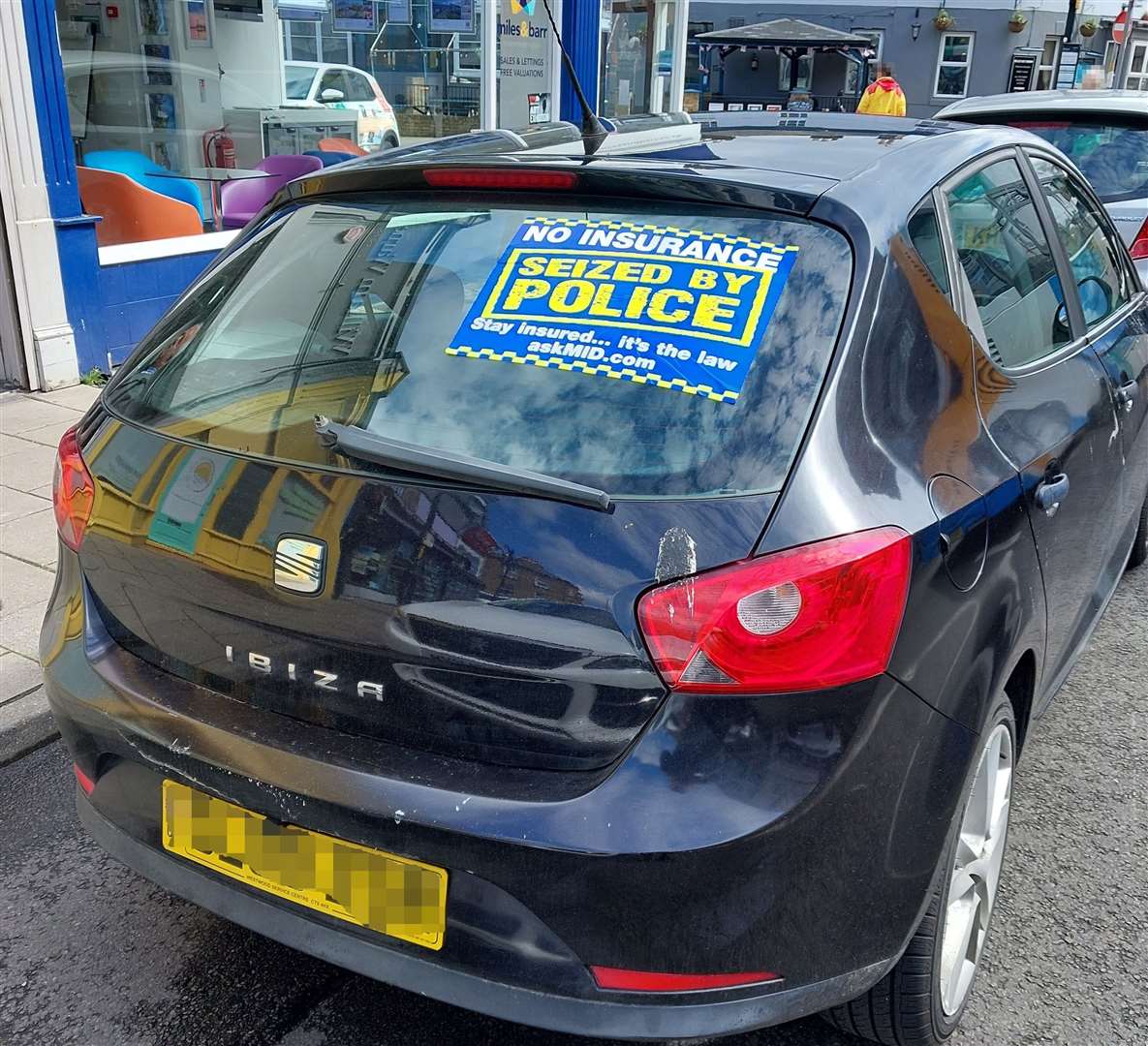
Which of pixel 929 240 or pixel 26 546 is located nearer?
pixel 929 240

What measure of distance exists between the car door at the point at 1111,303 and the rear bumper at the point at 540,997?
1918 mm

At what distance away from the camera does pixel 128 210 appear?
7.29 metres

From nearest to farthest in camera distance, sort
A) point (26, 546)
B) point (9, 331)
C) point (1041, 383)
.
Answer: point (1041, 383) → point (26, 546) → point (9, 331)

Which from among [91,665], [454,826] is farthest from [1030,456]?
[91,665]

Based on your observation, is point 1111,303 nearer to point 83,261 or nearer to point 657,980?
point 657,980

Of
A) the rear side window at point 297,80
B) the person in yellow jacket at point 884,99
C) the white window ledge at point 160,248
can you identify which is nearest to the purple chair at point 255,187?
the white window ledge at point 160,248

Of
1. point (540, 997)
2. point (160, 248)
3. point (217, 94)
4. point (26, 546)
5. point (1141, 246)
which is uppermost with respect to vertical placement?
point (217, 94)

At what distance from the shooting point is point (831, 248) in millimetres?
1969

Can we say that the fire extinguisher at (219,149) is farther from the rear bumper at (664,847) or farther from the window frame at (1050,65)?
the window frame at (1050,65)

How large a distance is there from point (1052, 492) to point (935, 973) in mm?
999

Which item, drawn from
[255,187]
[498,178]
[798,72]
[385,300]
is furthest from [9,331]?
[798,72]

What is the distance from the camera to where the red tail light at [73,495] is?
88.1 inches

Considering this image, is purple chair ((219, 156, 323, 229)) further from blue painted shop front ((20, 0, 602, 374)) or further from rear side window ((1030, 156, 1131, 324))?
rear side window ((1030, 156, 1131, 324))

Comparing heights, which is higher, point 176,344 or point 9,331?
point 176,344
